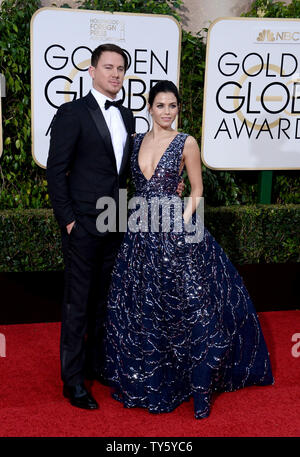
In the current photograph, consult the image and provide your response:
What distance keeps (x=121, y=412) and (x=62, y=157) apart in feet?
4.49

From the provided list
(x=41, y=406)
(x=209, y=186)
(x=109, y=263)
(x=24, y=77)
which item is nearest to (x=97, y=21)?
(x=24, y=77)

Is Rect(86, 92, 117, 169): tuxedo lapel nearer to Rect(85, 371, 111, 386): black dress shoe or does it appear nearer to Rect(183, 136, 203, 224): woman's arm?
Rect(183, 136, 203, 224): woman's arm

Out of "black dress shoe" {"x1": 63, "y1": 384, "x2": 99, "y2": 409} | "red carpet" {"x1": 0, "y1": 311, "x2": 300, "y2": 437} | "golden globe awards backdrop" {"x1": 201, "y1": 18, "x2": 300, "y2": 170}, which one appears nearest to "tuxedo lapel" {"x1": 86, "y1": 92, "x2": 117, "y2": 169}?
"black dress shoe" {"x1": 63, "y1": 384, "x2": 99, "y2": 409}

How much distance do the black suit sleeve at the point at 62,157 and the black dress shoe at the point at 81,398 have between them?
90 centimetres

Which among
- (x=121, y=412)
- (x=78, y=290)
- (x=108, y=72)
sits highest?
(x=108, y=72)

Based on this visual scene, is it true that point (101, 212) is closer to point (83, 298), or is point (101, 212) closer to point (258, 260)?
point (83, 298)

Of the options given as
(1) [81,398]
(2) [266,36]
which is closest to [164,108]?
(1) [81,398]

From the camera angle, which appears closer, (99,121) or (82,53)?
(99,121)

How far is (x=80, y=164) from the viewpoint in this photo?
9.42 feet

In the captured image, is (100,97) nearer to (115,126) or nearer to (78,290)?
(115,126)

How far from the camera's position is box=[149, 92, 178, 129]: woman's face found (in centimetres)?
284

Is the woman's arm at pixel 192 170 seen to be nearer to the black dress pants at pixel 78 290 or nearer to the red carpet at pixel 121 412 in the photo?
the black dress pants at pixel 78 290

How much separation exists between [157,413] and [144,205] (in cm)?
110

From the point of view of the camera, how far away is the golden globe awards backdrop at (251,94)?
450cm
